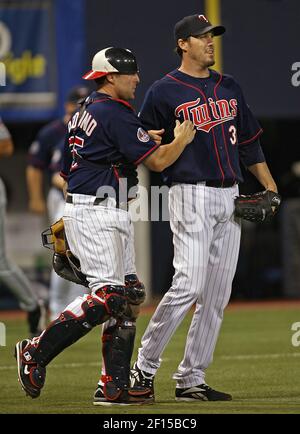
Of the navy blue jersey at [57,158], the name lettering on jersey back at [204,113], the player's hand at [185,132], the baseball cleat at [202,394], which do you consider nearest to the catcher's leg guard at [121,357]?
the baseball cleat at [202,394]

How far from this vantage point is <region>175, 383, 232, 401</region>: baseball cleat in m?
6.41

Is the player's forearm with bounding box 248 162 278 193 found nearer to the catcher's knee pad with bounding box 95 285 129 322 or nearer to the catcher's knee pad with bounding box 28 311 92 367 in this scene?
the catcher's knee pad with bounding box 95 285 129 322

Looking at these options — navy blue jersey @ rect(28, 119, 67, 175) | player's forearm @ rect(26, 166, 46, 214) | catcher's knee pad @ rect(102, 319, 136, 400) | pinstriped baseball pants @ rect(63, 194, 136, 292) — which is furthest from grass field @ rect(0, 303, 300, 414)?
navy blue jersey @ rect(28, 119, 67, 175)

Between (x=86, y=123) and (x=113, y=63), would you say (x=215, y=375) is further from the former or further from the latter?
(x=113, y=63)

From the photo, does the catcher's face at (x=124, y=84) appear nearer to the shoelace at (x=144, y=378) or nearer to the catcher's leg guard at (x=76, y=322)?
the catcher's leg guard at (x=76, y=322)

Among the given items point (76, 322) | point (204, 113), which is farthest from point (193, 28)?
point (76, 322)

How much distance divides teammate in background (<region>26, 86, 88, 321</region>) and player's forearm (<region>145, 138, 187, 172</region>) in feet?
14.5

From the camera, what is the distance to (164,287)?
14.9 m

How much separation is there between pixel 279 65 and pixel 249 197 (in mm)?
7772

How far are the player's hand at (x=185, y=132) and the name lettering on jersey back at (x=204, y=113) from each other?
0.13 meters

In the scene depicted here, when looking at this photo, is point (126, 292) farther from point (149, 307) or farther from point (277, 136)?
point (277, 136)

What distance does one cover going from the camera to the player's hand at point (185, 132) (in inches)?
246

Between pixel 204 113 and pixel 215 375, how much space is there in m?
2.05
